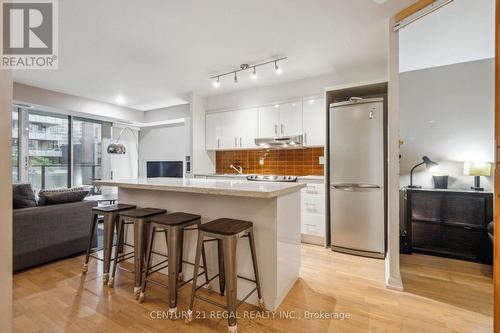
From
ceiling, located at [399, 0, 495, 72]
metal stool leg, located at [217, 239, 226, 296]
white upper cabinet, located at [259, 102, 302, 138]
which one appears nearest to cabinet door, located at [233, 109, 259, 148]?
white upper cabinet, located at [259, 102, 302, 138]

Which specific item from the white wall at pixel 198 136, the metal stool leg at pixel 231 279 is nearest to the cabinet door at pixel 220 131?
the white wall at pixel 198 136

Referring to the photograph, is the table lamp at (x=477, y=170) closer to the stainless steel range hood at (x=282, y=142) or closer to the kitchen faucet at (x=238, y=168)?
the stainless steel range hood at (x=282, y=142)

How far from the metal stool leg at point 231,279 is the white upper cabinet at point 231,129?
285 centimetres

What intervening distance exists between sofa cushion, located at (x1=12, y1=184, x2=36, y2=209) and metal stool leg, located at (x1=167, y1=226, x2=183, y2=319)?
199 centimetres

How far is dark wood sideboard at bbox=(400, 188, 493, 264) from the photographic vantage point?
2777 millimetres

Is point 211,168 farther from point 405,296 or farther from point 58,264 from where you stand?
point 405,296

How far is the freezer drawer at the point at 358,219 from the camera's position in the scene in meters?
2.96

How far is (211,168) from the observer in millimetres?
5086

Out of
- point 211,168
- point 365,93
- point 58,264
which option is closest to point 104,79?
point 211,168

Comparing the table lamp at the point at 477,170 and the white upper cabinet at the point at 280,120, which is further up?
the white upper cabinet at the point at 280,120

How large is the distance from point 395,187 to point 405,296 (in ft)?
3.15

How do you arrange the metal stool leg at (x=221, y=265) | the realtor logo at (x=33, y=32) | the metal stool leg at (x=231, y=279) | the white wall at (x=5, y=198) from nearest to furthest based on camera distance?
the white wall at (x=5, y=198)
the metal stool leg at (x=231, y=279)
the metal stool leg at (x=221, y=265)
the realtor logo at (x=33, y=32)

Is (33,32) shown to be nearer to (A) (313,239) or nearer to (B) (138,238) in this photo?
(B) (138,238)

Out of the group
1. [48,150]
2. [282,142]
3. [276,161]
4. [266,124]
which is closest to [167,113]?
[48,150]
